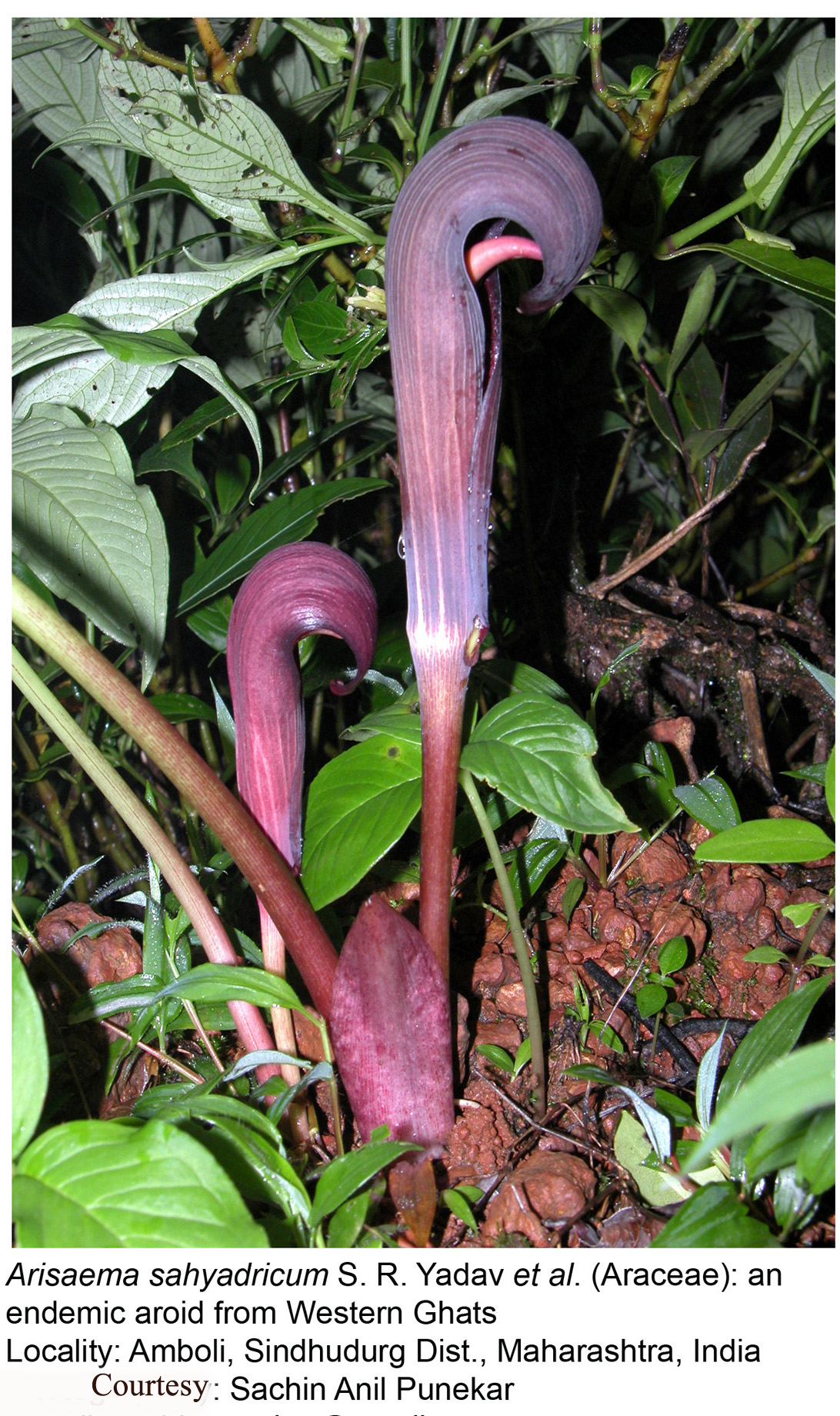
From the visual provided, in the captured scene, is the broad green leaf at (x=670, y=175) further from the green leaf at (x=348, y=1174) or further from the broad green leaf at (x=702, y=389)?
the green leaf at (x=348, y=1174)

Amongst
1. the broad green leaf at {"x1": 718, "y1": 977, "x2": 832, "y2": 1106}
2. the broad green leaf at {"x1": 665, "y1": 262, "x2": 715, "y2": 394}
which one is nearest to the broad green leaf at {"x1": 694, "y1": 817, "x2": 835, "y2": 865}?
the broad green leaf at {"x1": 718, "y1": 977, "x2": 832, "y2": 1106}

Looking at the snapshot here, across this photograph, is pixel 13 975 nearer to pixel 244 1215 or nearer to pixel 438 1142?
pixel 244 1215

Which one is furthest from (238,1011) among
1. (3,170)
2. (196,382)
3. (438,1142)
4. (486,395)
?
(196,382)

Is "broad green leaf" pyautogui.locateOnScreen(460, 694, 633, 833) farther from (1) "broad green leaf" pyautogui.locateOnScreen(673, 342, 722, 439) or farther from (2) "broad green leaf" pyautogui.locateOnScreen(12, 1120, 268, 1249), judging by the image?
(1) "broad green leaf" pyautogui.locateOnScreen(673, 342, 722, 439)

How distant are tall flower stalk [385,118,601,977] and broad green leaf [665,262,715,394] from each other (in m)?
0.27

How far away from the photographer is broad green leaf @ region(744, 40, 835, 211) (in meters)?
0.54

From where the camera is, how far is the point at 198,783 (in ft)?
1.37

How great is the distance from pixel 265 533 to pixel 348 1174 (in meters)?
0.41

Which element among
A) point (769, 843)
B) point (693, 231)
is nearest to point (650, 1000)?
point (769, 843)

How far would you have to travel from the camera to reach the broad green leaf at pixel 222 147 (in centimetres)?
50

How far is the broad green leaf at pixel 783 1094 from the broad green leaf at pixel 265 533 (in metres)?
0.46

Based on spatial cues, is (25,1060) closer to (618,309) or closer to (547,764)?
(547,764)

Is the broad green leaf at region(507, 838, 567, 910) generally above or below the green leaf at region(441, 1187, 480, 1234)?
above

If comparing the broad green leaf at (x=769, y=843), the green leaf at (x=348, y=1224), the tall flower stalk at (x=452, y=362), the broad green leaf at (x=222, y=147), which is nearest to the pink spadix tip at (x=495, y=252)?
the tall flower stalk at (x=452, y=362)
